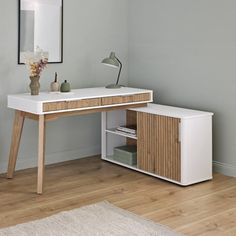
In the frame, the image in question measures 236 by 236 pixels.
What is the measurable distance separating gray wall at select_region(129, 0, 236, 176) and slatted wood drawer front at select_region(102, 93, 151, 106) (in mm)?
424

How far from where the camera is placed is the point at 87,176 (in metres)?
4.54

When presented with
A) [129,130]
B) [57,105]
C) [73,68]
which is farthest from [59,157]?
[57,105]

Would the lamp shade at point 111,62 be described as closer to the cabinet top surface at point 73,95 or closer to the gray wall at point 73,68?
the cabinet top surface at point 73,95

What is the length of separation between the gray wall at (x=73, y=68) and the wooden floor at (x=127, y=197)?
0.98 ft

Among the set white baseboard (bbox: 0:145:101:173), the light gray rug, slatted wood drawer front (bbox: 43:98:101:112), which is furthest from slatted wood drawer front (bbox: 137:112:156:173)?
the light gray rug

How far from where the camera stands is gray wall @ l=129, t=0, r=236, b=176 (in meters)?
4.45

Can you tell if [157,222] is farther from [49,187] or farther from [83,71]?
[83,71]

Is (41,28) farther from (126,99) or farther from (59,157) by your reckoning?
(59,157)

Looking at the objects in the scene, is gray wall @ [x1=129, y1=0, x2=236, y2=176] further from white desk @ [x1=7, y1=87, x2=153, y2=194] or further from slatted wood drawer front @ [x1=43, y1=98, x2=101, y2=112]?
slatted wood drawer front @ [x1=43, y1=98, x2=101, y2=112]

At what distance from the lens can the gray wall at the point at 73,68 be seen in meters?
4.51

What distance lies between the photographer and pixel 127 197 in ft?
12.9

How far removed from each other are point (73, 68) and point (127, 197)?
1628mm

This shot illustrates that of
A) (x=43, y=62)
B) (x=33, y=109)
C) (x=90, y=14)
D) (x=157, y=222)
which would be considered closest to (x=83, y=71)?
(x=90, y=14)

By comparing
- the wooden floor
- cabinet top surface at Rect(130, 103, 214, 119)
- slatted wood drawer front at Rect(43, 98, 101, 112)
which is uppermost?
slatted wood drawer front at Rect(43, 98, 101, 112)
